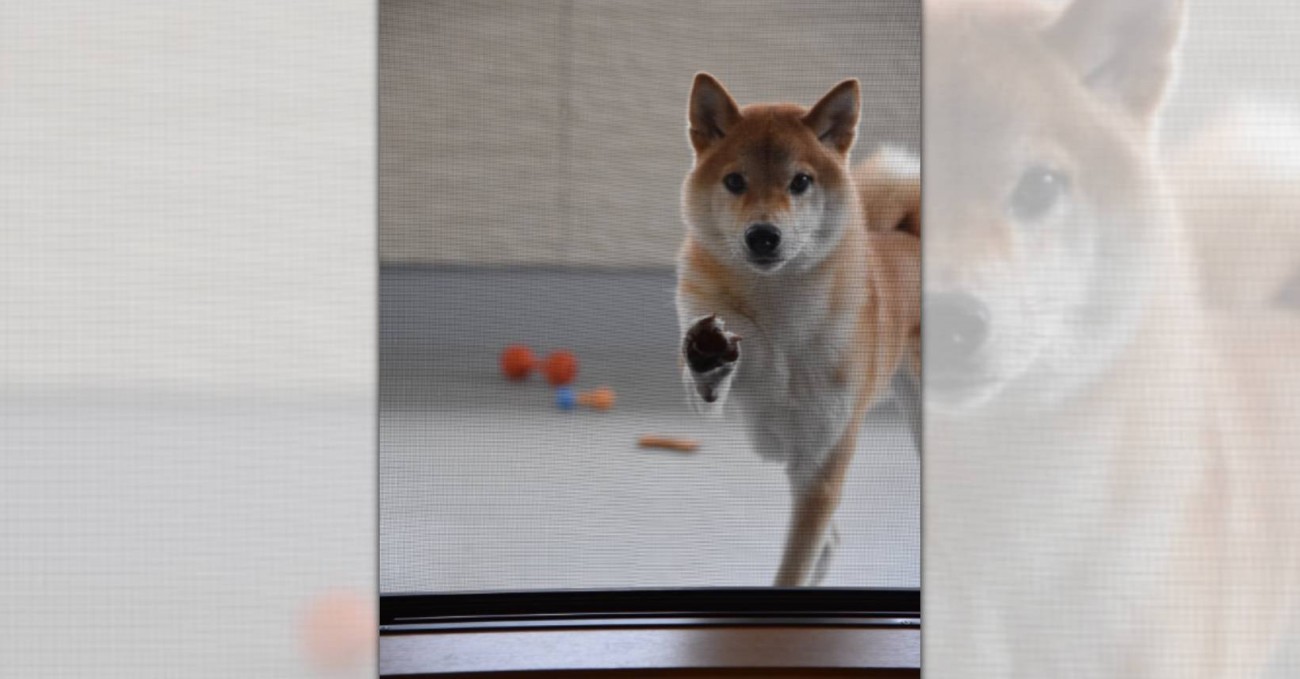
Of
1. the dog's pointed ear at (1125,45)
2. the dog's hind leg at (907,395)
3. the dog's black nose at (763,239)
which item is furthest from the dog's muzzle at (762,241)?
the dog's pointed ear at (1125,45)

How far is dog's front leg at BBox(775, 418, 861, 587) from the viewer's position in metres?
1.23

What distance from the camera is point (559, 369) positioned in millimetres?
1160

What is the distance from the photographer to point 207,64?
2.47 ft

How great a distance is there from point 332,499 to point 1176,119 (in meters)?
0.71

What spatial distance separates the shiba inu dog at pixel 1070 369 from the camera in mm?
781

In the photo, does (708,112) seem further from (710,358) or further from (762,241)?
(710,358)

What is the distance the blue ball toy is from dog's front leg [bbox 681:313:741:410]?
6.2 inches

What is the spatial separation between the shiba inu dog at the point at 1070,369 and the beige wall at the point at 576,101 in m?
0.41

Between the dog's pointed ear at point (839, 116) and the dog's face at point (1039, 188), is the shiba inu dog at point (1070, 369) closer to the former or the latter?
the dog's face at point (1039, 188)

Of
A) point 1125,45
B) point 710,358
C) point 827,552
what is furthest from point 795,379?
point 1125,45

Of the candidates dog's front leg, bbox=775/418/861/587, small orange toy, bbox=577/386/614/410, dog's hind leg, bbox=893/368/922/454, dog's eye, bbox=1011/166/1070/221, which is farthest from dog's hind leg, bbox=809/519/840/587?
dog's eye, bbox=1011/166/1070/221

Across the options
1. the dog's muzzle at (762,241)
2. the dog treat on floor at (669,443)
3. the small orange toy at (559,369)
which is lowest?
the dog treat on floor at (669,443)

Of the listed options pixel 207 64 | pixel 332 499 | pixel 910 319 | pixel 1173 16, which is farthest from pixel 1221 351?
pixel 207 64

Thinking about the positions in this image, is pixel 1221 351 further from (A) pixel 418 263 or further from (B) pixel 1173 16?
(A) pixel 418 263
